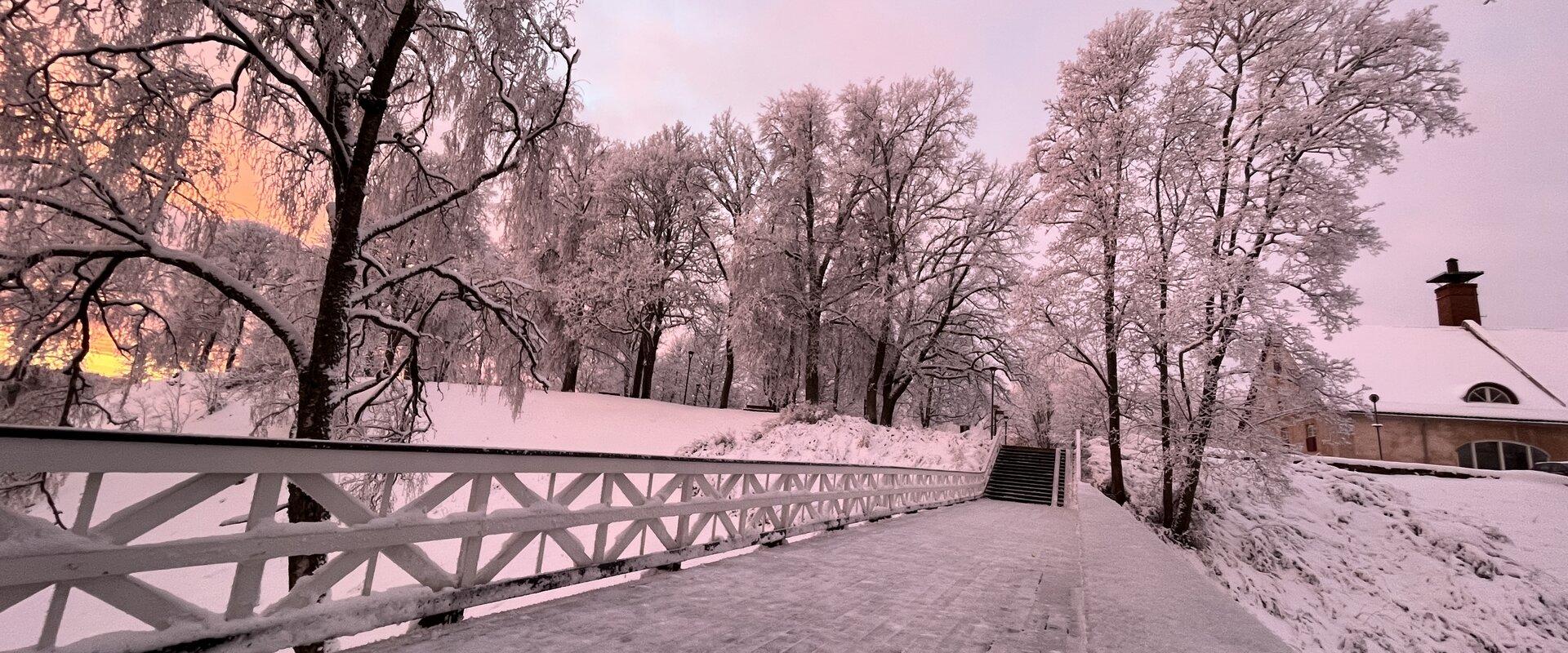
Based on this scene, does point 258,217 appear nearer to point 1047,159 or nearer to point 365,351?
point 365,351

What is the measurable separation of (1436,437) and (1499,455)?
82.8 inches

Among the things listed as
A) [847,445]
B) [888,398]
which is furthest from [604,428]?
[888,398]

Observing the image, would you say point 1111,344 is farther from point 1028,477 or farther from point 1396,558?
→ point 1396,558

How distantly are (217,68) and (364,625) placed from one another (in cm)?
638

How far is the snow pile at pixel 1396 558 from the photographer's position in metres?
12.7

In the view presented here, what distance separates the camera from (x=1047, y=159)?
1880 cm

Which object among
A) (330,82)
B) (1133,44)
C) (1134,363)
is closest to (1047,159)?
(1133,44)

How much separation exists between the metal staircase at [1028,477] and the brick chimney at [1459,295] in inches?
1061

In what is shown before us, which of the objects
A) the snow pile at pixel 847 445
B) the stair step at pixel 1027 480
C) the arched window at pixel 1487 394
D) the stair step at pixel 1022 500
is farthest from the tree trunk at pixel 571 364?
the arched window at pixel 1487 394

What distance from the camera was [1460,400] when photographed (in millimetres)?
26562

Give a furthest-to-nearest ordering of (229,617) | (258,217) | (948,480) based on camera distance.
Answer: (948,480), (258,217), (229,617)

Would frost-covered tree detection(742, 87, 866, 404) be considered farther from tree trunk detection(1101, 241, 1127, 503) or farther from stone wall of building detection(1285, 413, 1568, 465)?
stone wall of building detection(1285, 413, 1568, 465)

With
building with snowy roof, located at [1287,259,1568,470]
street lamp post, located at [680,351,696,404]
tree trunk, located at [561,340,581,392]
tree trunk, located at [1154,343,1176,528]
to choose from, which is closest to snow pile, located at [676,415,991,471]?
tree trunk, located at [1154,343,1176,528]

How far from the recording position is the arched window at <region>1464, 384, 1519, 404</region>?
26391mm
